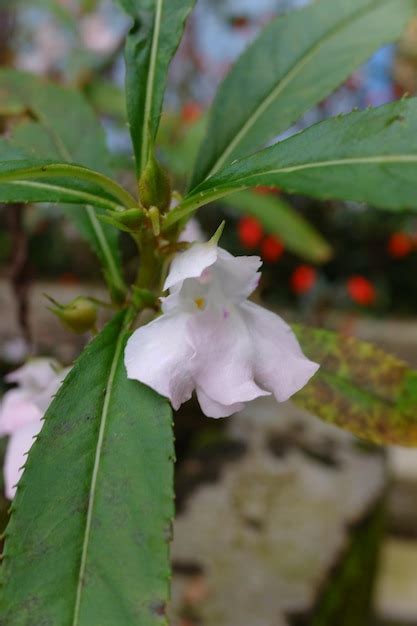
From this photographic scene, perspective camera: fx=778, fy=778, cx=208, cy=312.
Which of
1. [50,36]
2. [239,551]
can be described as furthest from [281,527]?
[50,36]

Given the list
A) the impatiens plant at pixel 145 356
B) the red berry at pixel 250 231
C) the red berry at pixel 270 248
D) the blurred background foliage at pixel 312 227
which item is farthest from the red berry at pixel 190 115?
the impatiens plant at pixel 145 356

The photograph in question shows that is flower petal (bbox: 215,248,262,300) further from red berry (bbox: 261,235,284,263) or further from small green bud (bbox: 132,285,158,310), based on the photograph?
red berry (bbox: 261,235,284,263)

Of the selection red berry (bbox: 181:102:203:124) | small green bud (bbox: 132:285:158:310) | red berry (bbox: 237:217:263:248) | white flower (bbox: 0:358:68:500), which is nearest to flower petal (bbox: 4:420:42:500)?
white flower (bbox: 0:358:68:500)

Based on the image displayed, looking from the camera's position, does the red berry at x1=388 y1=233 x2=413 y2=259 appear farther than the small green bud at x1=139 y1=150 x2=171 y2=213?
Yes

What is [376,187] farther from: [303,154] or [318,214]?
[318,214]

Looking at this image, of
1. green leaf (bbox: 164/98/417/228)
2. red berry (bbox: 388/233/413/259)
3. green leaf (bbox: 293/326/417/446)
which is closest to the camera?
green leaf (bbox: 164/98/417/228)

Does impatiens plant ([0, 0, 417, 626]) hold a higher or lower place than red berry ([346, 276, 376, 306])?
higher

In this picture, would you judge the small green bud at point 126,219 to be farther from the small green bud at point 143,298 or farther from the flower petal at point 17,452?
the flower petal at point 17,452
